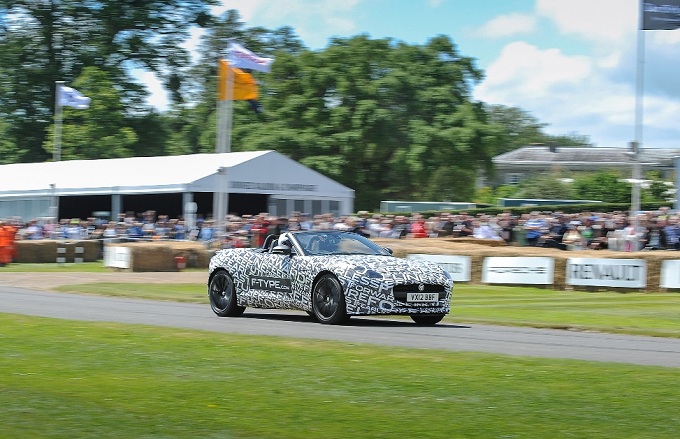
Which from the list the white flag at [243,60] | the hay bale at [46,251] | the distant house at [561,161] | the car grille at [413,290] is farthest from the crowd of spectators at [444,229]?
the distant house at [561,161]

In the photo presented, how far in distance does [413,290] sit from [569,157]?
11490 cm

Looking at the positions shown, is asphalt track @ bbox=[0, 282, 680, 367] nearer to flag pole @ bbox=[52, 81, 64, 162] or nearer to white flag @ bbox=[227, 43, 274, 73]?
white flag @ bbox=[227, 43, 274, 73]

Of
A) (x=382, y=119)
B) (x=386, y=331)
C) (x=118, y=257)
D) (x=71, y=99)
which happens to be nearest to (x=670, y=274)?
(x=386, y=331)

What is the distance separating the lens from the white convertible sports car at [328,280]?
50.0ft

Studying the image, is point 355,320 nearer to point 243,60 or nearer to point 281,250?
point 281,250

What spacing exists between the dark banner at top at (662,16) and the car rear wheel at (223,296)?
17148 millimetres

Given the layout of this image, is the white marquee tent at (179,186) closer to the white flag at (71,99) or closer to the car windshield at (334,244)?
the white flag at (71,99)

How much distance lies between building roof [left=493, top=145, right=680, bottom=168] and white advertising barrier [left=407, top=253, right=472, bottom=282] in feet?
313

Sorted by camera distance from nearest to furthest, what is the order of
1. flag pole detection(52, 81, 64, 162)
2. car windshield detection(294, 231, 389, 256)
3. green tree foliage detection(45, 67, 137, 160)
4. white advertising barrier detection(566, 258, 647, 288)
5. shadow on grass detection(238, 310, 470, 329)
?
shadow on grass detection(238, 310, 470, 329), car windshield detection(294, 231, 389, 256), white advertising barrier detection(566, 258, 647, 288), flag pole detection(52, 81, 64, 162), green tree foliage detection(45, 67, 137, 160)

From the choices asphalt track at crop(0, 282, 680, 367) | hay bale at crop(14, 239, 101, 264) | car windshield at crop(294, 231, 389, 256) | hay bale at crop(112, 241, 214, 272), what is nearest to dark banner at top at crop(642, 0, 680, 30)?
asphalt track at crop(0, 282, 680, 367)

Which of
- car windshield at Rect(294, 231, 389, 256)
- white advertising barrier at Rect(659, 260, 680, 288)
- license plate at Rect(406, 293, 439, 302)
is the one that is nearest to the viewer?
license plate at Rect(406, 293, 439, 302)

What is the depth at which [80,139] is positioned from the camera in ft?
224

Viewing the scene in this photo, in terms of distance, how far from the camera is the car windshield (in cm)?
1630

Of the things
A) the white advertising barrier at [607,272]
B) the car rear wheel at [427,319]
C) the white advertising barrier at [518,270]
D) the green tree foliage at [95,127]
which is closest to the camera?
the car rear wheel at [427,319]
